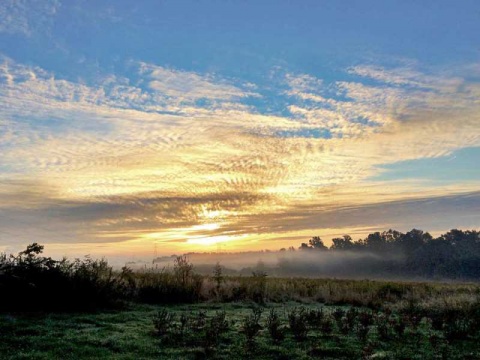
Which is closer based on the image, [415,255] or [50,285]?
[50,285]

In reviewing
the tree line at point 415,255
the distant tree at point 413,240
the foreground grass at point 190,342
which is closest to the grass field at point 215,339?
the foreground grass at point 190,342

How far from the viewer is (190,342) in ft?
49.2

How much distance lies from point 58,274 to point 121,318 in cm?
499

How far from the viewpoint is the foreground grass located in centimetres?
1349

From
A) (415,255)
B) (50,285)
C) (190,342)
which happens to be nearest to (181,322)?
(190,342)

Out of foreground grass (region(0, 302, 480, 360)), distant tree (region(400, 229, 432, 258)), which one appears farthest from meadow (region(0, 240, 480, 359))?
distant tree (region(400, 229, 432, 258))

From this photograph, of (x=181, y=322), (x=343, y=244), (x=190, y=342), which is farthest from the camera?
(x=343, y=244)

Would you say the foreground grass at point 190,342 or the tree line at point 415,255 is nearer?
the foreground grass at point 190,342

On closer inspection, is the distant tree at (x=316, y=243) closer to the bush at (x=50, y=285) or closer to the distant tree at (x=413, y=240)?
the distant tree at (x=413, y=240)

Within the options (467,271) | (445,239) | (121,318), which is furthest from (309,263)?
(121,318)

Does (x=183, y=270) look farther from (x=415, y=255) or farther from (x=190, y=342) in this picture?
(x=415, y=255)

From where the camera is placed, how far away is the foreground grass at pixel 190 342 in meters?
13.5

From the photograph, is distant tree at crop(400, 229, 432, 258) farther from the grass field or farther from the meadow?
the grass field

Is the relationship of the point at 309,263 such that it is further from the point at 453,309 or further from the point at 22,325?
the point at 22,325
